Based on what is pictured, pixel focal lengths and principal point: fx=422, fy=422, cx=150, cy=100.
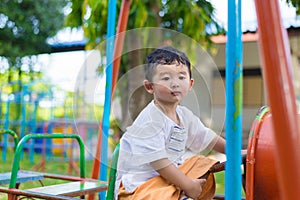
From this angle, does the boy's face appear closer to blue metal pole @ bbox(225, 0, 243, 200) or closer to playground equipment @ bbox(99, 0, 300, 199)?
blue metal pole @ bbox(225, 0, 243, 200)

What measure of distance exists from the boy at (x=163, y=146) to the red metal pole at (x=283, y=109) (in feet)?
2.51

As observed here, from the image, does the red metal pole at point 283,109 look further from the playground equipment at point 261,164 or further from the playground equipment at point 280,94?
the playground equipment at point 261,164

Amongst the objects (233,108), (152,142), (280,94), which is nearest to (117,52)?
(152,142)

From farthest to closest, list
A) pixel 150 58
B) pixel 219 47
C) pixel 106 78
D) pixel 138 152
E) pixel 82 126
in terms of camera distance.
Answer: pixel 219 47
pixel 82 126
pixel 106 78
pixel 150 58
pixel 138 152

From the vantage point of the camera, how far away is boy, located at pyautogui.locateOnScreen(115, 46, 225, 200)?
4.43 feet

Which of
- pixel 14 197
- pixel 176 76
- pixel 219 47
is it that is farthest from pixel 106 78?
pixel 219 47

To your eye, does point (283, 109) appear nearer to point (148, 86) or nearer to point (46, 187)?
point (148, 86)

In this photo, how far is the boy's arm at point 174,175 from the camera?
135 centimetres

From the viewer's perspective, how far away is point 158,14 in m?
5.32

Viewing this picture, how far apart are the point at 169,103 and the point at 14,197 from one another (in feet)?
2.77

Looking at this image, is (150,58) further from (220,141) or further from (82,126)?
Result: (82,126)

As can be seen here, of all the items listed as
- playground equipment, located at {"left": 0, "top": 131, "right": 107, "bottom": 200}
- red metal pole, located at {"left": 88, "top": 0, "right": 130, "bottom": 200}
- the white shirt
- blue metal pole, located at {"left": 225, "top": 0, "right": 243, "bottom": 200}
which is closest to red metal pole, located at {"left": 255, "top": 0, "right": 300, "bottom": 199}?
blue metal pole, located at {"left": 225, "top": 0, "right": 243, "bottom": 200}

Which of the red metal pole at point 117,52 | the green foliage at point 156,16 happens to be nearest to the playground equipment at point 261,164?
the red metal pole at point 117,52

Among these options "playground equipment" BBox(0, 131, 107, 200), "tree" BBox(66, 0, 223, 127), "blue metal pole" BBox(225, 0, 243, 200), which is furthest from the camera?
"tree" BBox(66, 0, 223, 127)
